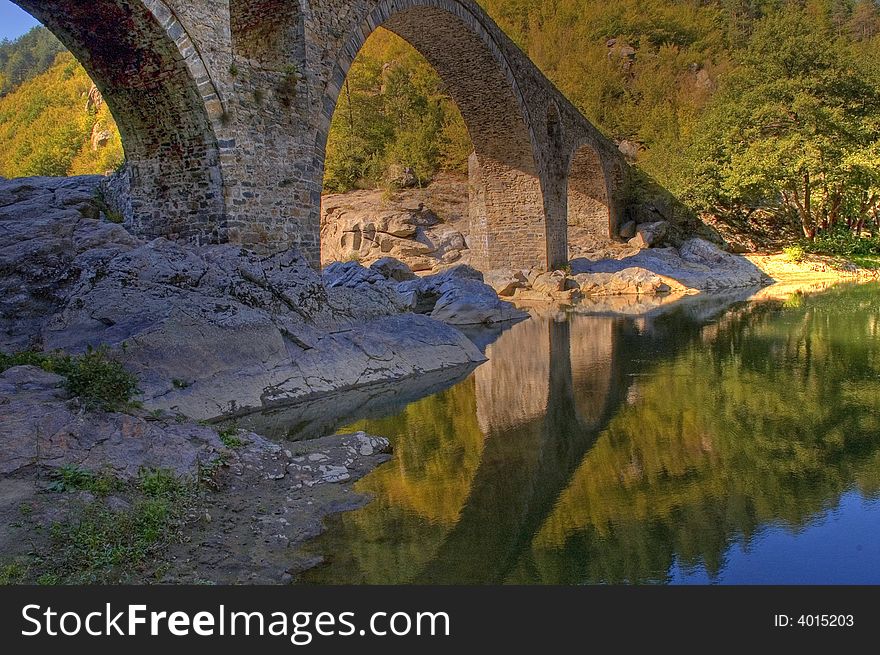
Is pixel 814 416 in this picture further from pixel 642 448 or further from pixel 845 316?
pixel 845 316

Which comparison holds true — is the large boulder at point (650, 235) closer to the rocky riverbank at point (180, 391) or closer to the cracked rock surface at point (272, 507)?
the rocky riverbank at point (180, 391)

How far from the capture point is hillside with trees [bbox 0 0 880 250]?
22625 millimetres

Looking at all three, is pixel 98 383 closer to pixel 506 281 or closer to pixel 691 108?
pixel 506 281

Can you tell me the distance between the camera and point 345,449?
18.0 ft

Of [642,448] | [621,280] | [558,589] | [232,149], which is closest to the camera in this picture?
[558,589]

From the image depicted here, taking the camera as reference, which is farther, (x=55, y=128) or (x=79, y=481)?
(x=55, y=128)

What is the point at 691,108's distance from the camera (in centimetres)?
3209

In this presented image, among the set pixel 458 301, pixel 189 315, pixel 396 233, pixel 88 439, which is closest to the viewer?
pixel 88 439

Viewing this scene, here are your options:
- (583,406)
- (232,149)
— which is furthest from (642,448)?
(232,149)

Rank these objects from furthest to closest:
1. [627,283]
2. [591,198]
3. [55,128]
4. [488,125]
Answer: [55,128] < [591,198] < [627,283] < [488,125]

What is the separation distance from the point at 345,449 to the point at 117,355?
269 centimetres

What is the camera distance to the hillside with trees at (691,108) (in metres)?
22.6

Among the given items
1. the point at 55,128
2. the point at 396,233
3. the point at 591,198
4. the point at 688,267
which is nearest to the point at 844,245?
the point at 688,267

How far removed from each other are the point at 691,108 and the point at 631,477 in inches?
1225
